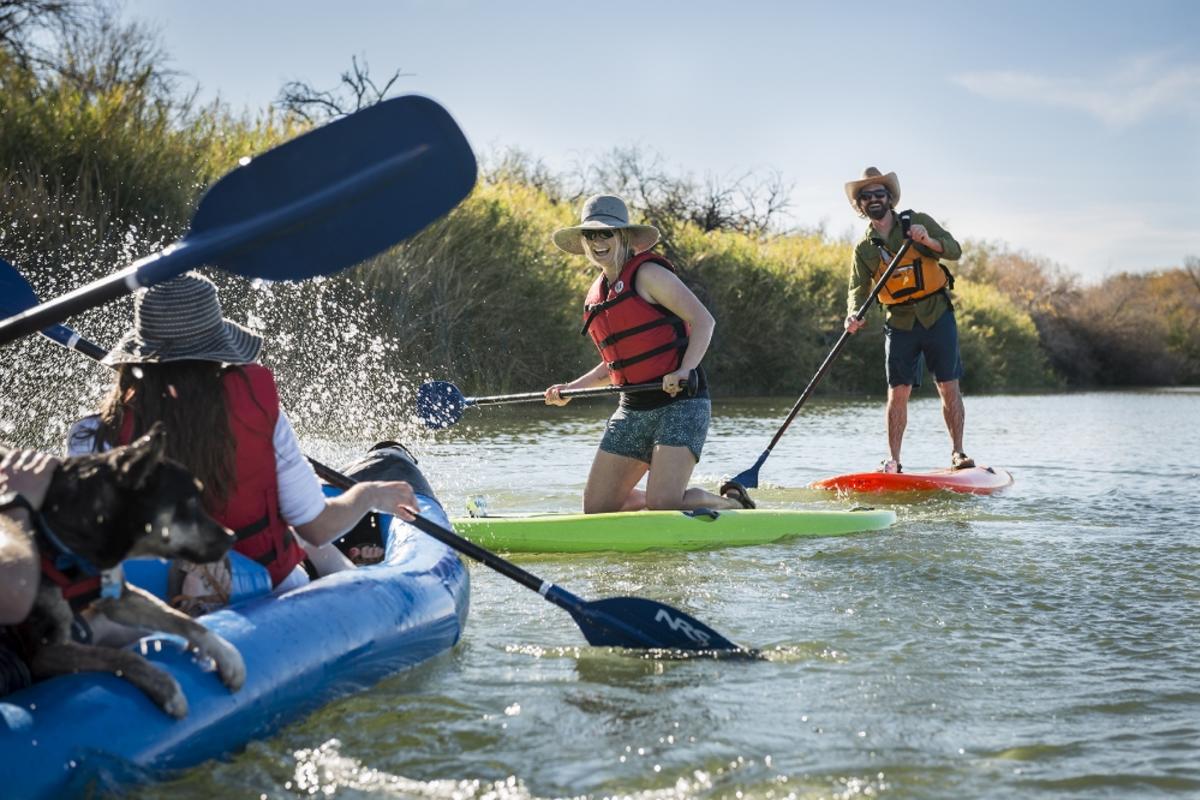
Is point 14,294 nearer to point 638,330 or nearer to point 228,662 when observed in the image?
point 228,662

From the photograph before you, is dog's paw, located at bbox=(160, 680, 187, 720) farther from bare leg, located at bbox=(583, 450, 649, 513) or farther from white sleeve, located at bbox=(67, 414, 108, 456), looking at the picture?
bare leg, located at bbox=(583, 450, 649, 513)

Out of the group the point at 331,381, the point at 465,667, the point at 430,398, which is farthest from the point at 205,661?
the point at 331,381

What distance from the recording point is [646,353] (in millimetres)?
5629

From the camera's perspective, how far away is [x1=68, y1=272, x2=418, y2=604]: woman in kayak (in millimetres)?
2822

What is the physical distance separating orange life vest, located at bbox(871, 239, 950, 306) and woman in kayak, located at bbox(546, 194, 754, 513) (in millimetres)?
2459

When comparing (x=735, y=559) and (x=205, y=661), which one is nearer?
(x=205, y=661)

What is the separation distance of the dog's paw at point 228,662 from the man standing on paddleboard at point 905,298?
17.7 feet

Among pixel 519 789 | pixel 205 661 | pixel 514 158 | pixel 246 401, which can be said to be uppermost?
pixel 514 158

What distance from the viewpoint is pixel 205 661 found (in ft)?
8.84

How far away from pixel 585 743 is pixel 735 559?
2.47m

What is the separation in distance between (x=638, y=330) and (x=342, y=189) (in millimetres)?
2698

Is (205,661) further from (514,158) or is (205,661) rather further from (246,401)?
(514,158)

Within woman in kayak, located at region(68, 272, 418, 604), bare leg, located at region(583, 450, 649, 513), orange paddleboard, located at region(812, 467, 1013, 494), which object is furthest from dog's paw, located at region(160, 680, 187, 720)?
orange paddleboard, located at region(812, 467, 1013, 494)

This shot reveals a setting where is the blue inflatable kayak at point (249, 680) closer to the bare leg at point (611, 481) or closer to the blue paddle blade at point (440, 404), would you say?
the bare leg at point (611, 481)
